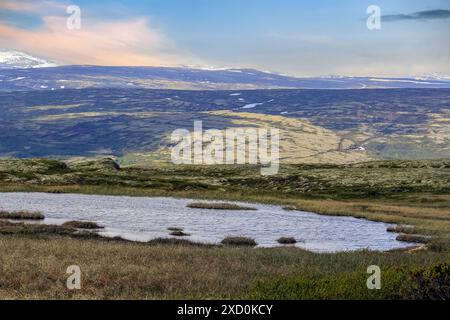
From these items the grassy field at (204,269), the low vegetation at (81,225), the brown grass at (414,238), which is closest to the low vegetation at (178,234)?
the grassy field at (204,269)

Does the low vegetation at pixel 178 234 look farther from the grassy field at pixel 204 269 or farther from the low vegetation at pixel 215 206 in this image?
the low vegetation at pixel 215 206

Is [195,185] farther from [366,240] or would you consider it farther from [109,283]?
[109,283]

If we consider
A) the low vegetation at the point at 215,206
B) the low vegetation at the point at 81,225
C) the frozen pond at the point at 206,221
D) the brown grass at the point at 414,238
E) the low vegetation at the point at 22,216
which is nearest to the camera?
the frozen pond at the point at 206,221

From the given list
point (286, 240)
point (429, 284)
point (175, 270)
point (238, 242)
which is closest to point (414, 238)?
point (286, 240)

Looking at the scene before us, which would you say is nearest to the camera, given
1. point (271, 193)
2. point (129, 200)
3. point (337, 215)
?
point (337, 215)

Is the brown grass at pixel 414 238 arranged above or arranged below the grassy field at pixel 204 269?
below

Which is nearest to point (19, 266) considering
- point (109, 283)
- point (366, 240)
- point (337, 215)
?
point (109, 283)

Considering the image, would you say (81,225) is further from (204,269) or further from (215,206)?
(215,206)
